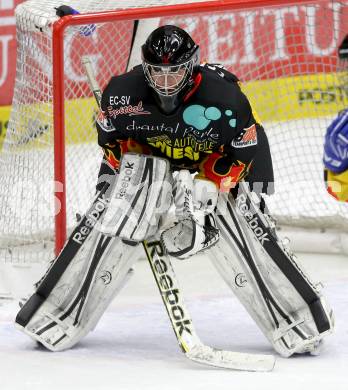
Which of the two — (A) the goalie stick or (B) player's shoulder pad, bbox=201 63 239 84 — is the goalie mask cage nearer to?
(B) player's shoulder pad, bbox=201 63 239 84

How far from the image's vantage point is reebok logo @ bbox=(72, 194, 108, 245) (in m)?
3.54

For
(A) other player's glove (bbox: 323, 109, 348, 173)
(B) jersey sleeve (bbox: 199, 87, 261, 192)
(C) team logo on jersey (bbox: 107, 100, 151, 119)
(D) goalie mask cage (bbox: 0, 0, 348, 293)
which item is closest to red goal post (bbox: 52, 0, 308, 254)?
(D) goalie mask cage (bbox: 0, 0, 348, 293)

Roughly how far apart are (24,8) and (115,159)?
3.13ft

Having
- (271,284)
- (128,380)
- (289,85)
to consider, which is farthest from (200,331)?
(289,85)

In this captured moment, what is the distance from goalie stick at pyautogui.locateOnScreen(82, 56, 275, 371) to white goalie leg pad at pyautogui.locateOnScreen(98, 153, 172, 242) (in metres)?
0.09

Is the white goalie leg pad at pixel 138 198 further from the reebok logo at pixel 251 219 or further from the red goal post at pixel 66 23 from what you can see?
the red goal post at pixel 66 23

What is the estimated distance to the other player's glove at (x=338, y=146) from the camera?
311cm

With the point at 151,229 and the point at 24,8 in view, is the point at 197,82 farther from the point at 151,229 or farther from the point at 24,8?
the point at 24,8

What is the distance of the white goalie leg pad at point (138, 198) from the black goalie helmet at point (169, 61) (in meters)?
0.24

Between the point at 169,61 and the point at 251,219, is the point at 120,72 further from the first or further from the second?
the point at 169,61

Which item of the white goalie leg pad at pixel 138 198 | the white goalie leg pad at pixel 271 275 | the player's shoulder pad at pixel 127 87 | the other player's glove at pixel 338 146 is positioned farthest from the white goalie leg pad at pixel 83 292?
the other player's glove at pixel 338 146

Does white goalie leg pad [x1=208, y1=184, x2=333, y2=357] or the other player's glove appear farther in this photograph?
white goalie leg pad [x1=208, y1=184, x2=333, y2=357]

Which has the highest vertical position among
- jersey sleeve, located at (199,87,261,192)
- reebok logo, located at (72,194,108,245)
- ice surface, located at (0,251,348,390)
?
jersey sleeve, located at (199,87,261,192)

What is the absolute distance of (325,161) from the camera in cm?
317
